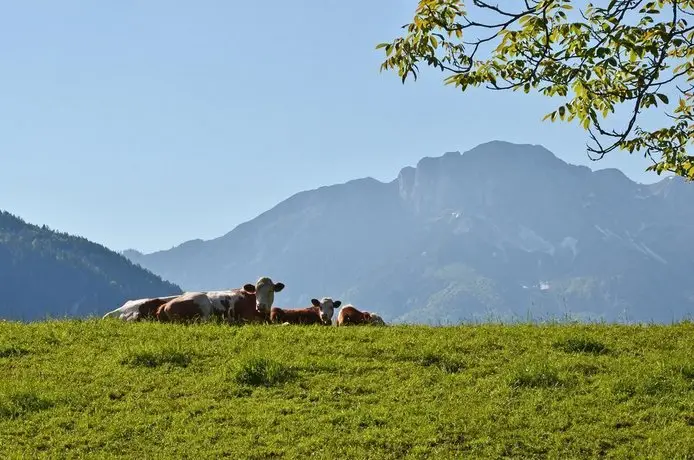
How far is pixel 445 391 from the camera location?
45.0 ft

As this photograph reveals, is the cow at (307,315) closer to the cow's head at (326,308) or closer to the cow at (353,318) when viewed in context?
the cow's head at (326,308)

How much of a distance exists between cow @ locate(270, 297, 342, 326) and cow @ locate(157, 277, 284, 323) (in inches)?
16.7

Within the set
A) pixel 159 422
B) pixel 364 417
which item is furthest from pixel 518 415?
pixel 159 422

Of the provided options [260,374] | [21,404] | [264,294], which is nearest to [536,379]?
[260,374]

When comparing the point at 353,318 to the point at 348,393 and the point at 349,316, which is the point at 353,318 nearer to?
the point at 349,316

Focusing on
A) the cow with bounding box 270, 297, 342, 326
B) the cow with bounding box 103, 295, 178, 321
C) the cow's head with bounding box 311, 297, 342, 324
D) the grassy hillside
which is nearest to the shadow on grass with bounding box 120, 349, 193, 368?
the grassy hillside

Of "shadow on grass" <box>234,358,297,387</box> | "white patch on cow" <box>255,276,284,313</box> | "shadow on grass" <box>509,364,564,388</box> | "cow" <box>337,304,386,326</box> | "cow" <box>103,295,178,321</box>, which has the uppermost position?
"white patch on cow" <box>255,276,284,313</box>

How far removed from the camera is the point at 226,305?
22.6 meters

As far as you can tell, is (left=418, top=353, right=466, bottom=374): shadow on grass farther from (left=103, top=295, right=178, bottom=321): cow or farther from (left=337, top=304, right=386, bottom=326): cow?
(left=337, top=304, right=386, bottom=326): cow

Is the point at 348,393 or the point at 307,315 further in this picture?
the point at 307,315

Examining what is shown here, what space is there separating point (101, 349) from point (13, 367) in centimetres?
178

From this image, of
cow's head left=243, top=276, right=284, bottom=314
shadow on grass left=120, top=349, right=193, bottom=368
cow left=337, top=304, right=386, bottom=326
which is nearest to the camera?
shadow on grass left=120, top=349, right=193, bottom=368

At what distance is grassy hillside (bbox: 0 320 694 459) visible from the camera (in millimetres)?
11570

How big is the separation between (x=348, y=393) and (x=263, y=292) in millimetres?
10158
